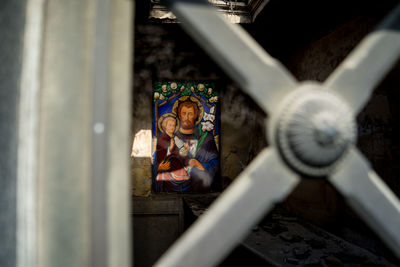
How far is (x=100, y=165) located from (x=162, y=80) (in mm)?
4340

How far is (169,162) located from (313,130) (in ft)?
13.7

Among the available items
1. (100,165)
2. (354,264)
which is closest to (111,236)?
(100,165)

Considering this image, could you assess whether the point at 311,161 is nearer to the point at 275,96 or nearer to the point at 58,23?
the point at 275,96

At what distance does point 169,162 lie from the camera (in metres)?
4.54

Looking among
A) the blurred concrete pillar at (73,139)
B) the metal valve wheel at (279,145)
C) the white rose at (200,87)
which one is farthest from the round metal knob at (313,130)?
the white rose at (200,87)

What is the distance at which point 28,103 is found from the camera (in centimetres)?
44

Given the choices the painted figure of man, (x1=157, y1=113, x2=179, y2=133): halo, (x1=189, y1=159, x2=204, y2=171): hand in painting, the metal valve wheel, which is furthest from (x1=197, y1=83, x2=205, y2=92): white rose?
the metal valve wheel

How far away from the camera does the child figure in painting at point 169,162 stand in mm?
4504

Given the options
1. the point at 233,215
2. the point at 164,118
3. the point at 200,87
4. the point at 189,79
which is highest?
the point at 189,79

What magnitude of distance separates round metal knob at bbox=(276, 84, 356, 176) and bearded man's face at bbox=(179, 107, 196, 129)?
165 inches

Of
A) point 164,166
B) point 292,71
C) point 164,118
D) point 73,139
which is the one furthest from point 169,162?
point 73,139

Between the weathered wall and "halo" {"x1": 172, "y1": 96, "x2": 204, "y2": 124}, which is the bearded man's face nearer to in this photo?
"halo" {"x1": 172, "y1": 96, "x2": 204, "y2": 124}

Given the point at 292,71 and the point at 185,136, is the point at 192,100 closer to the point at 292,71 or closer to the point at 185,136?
the point at 185,136

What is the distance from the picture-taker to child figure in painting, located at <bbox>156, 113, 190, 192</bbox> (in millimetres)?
4504
